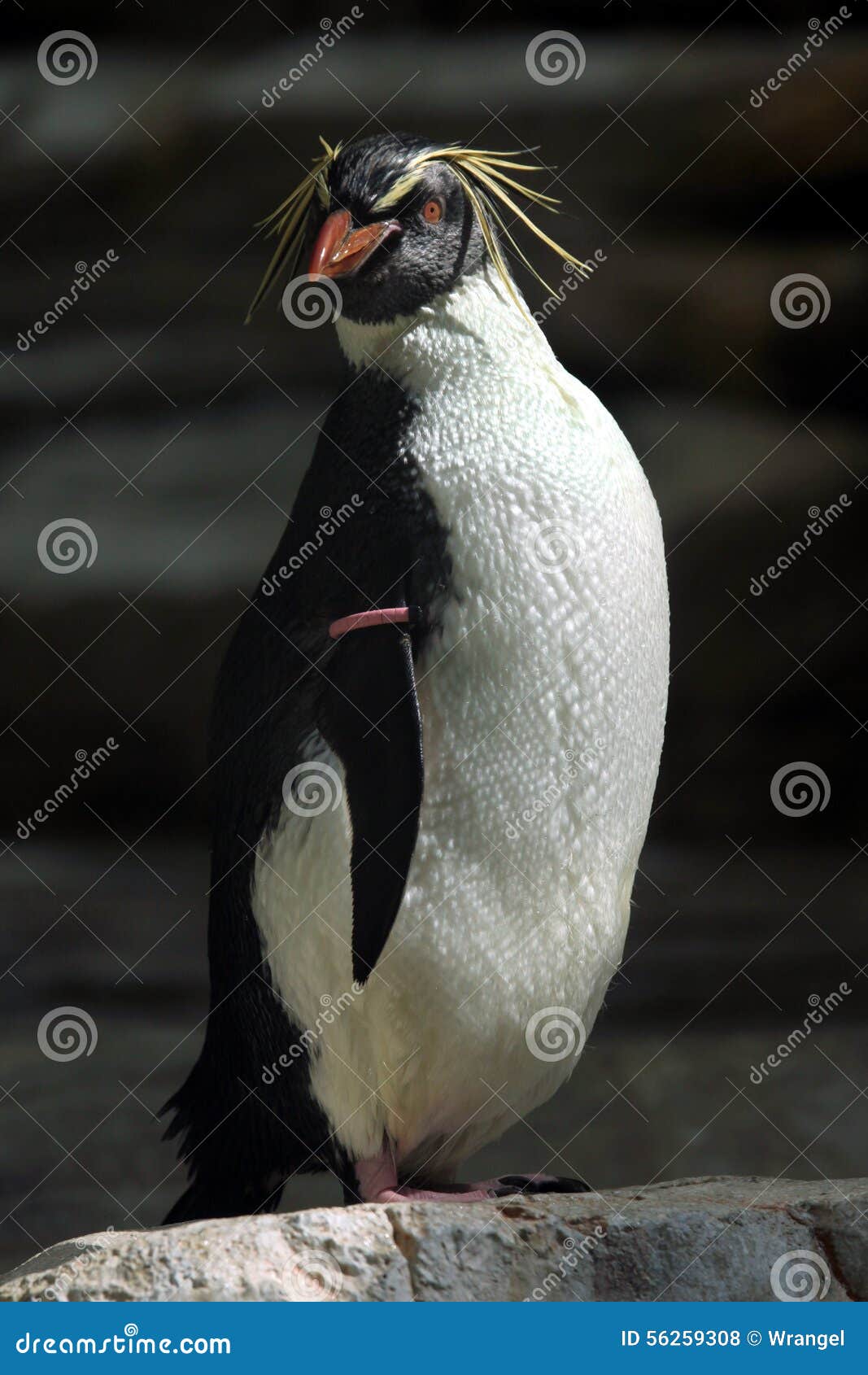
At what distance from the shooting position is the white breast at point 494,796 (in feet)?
5.58

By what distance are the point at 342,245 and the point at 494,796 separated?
593mm

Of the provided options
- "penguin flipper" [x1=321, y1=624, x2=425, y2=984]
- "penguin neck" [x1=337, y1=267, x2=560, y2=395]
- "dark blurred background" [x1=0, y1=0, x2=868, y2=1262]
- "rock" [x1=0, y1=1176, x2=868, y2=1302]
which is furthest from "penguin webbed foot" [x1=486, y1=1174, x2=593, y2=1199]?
"dark blurred background" [x1=0, y1=0, x2=868, y2=1262]

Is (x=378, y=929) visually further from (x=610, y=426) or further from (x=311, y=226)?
(x=311, y=226)

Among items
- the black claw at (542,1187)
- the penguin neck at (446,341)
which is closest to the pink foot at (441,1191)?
the black claw at (542,1187)

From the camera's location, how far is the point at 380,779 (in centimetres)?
168

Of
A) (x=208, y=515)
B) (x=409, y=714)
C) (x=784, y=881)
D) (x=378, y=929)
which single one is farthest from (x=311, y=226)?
(x=784, y=881)

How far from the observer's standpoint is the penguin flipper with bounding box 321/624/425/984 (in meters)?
1.66

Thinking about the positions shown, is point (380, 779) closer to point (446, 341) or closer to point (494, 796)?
point (494, 796)

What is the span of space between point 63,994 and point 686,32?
76.5 inches

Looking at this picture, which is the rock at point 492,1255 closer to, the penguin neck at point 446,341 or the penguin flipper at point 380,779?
the penguin flipper at point 380,779

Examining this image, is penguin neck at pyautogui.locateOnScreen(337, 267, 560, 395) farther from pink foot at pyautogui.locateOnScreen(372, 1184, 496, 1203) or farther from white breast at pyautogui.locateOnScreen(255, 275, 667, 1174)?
pink foot at pyautogui.locateOnScreen(372, 1184, 496, 1203)

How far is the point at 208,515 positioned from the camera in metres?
2.86

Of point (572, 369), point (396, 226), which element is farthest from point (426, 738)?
point (572, 369)

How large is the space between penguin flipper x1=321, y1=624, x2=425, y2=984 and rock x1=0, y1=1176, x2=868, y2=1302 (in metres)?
0.29
